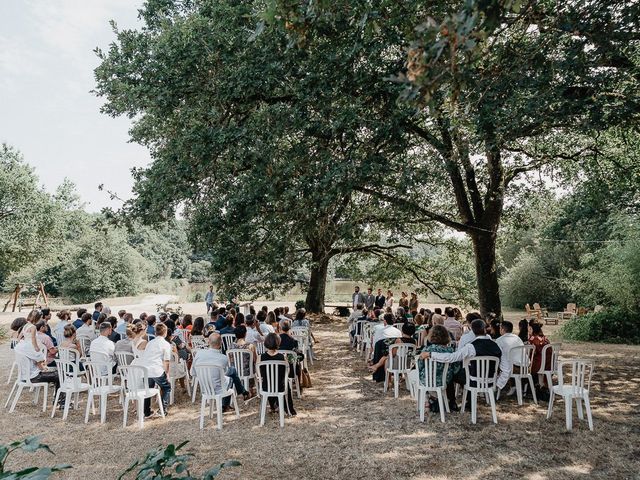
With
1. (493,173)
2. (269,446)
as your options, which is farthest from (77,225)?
(269,446)

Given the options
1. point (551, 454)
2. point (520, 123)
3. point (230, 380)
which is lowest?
point (551, 454)

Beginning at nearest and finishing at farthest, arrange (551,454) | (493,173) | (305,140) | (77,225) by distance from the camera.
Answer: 1. (551,454)
2. (305,140)
3. (493,173)
4. (77,225)

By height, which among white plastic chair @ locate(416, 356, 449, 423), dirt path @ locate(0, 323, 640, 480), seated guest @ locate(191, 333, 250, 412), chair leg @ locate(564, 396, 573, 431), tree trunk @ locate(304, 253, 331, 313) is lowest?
dirt path @ locate(0, 323, 640, 480)

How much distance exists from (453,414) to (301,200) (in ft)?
15.6

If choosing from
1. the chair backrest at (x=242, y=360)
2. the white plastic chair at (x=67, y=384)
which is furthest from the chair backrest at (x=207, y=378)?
the white plastic chair at (x=67, y=384)

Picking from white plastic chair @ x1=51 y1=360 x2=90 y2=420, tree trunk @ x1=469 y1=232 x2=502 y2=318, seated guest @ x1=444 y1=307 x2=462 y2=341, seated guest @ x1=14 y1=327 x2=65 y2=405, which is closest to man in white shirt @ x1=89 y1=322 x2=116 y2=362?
white plastic chair @ x1=51 y1=360 x2=90 y2=420

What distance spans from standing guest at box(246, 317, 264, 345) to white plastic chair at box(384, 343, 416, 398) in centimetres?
256

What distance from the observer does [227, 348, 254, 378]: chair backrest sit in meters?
8.14

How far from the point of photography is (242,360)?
8211mm

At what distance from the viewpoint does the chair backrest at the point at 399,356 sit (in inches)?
334

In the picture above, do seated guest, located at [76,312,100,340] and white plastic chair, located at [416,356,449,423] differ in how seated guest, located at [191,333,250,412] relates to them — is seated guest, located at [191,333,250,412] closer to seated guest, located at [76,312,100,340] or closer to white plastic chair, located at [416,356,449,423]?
white plastic chair, located at [416,356,449,423]

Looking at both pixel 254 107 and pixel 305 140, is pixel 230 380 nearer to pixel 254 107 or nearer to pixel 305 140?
pixel 305 140

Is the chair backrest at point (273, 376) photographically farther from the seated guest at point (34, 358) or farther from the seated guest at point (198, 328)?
the seated guest at point (34, 358)

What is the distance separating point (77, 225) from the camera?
87.8 feet
